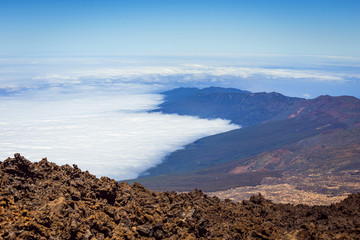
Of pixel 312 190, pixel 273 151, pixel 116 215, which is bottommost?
pixel 273 151

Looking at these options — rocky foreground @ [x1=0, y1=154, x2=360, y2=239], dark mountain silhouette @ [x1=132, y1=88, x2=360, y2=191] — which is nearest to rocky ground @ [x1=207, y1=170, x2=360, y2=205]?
dark mountain silhouette @ [x1=132, y1=88, x2=360, y2=191]

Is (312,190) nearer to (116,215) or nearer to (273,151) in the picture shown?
(116,215)

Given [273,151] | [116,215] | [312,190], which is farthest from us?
[273,151]

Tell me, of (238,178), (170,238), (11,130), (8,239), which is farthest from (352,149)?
(11,130)

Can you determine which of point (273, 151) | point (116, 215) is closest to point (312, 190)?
point (116, 215)

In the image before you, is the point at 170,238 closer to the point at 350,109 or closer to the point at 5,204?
the point at 5,204

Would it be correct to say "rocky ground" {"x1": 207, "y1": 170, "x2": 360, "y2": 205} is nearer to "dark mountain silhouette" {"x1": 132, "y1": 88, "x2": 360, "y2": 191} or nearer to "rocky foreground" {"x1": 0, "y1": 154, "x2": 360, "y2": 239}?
"dark mountain silhouette" {"x1": 132, "y1": 88, "x2": 360, "y2": 191}

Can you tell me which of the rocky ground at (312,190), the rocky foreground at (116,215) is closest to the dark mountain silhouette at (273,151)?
the rocky ground at (312,190)
